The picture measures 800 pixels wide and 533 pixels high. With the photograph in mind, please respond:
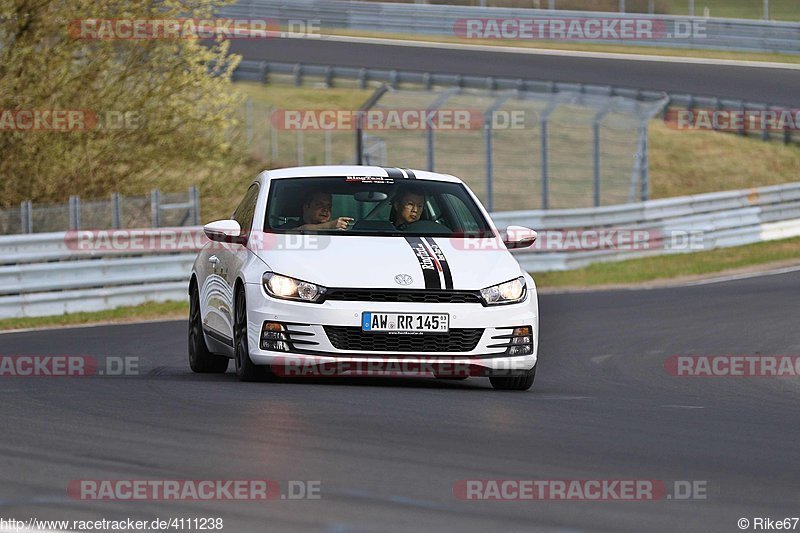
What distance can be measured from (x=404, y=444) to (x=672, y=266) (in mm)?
19238

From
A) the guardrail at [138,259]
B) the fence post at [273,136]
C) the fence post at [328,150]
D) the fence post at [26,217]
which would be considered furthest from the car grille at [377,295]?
the fence post at [273,136]

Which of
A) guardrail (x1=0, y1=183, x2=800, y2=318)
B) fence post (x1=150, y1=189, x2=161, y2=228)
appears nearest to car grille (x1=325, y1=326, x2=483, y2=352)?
guardrail (x1=0, y1=183, x2=800, y2=318)

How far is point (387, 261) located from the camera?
384 inches

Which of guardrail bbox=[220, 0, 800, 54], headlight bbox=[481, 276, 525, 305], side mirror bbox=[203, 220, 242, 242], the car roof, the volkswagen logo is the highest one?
the car roof

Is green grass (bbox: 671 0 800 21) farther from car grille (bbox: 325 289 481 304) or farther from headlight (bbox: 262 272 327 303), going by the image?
headlight (bbox: 262 272 327 303)

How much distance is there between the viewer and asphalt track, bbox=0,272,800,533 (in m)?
5.64

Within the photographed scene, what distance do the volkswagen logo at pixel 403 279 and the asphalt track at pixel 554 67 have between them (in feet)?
91.3

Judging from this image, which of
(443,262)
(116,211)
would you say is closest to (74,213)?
(116,211)

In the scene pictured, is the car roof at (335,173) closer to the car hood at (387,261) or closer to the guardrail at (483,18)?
the car hood at (387,261)

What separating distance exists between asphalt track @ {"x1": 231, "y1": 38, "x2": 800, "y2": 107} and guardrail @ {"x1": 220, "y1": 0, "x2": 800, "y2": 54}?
5.31ft

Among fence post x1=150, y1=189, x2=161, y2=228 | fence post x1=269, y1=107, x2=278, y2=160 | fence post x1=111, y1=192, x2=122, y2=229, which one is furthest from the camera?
fence post x1=269, y1=107, x2=278, y2=160

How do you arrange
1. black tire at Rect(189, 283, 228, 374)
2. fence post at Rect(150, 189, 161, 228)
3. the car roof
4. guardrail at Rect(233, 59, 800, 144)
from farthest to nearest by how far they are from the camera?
guardrail at Rect(233, 59, 800, 144) → fence post at Rect(150, 189, 161, 228) → black tire at Rect(189, 283, 228, 374) → the car roof

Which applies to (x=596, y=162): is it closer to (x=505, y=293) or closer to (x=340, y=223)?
(x=340, y=223)

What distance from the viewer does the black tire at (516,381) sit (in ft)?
33.5
